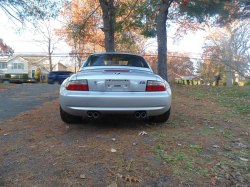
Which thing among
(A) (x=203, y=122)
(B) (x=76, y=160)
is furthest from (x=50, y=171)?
(A) (x=203, y=122)

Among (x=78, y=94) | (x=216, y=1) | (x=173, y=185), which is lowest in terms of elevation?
(x=173, y=185)

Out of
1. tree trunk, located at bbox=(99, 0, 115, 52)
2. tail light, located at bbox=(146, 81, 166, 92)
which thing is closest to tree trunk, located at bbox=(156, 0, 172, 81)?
tree trunk, located at bbox=(99, 0, 115, 52)

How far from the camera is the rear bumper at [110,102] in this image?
114 inches

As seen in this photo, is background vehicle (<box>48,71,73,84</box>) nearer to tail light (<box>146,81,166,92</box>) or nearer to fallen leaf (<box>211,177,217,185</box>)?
tail light (<box>146,81,166,92</box>)

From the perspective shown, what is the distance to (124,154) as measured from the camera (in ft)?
7.57

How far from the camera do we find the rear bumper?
2.91 m

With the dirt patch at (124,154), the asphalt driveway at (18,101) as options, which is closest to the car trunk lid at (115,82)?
the dirt patch at (124,154)

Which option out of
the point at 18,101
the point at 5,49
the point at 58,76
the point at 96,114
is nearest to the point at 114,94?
the point at 96,114

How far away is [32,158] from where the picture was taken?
2.22 meters

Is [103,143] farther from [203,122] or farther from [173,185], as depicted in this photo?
[203,122]

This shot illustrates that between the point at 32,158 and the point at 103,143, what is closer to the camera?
the point at 32,158

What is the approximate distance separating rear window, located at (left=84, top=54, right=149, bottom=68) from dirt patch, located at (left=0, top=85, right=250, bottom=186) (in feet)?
4.40

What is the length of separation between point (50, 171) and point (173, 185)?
47.2 inches

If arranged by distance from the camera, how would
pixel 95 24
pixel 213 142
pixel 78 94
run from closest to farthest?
pixel 213 142
pixel 78 94
pixel 95 24
